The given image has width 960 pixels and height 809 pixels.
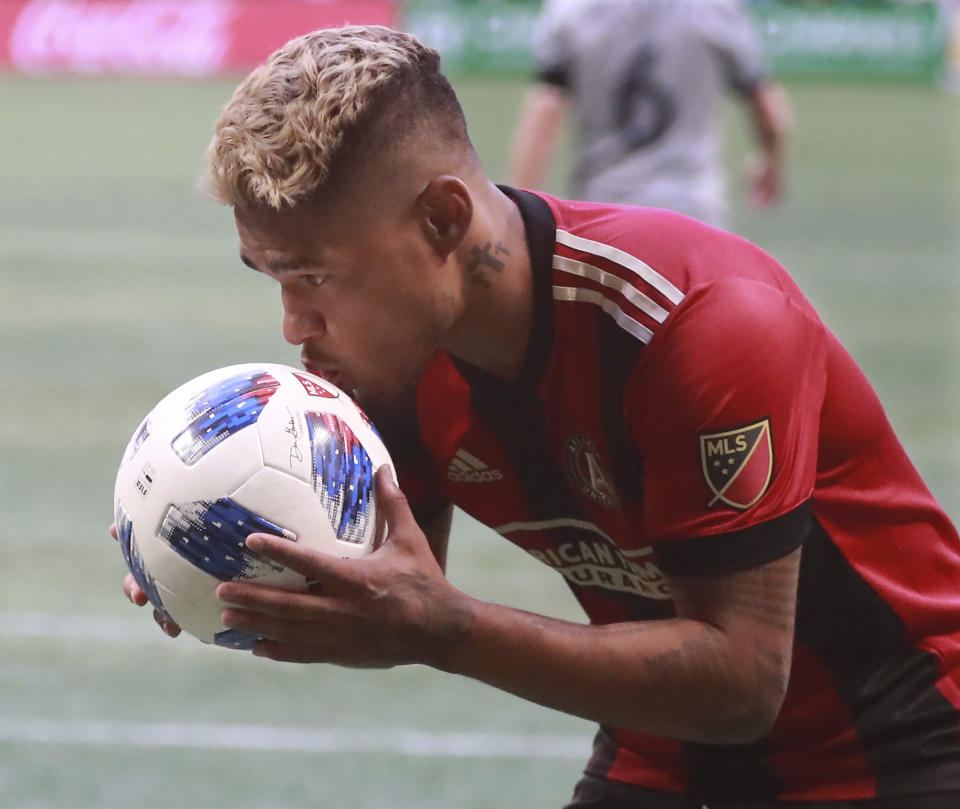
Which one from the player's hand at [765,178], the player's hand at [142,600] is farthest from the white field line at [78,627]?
the player's hand at [765,178]

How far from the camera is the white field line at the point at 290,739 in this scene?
554 cm

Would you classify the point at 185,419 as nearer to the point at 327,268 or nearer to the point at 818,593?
the point at 327,268

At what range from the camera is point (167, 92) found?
26.0m

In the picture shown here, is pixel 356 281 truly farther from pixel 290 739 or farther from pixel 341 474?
pixel 290 739

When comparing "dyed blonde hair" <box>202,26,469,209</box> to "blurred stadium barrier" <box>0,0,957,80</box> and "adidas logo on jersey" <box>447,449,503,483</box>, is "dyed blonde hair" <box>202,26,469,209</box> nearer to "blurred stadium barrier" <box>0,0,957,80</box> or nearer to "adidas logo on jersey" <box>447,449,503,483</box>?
"adidas logo on jersey" <box>447,449,503,483</box>

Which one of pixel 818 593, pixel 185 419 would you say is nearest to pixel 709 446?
pixel 818 593

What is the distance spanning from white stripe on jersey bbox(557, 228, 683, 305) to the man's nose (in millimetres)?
437

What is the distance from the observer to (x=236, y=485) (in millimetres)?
2762

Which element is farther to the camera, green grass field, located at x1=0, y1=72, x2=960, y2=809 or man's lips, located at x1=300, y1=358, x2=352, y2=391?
green grass field, located at x1=0, y1=72, x2=960, y2=809

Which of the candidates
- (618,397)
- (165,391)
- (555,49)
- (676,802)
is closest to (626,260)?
(618,397)

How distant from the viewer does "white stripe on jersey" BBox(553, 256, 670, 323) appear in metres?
2.67

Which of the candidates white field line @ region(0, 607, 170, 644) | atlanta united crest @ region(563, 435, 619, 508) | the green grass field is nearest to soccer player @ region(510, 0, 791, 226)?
the green grass field

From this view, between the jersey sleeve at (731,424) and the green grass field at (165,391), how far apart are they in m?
2.74

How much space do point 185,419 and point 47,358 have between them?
8.88 metres
